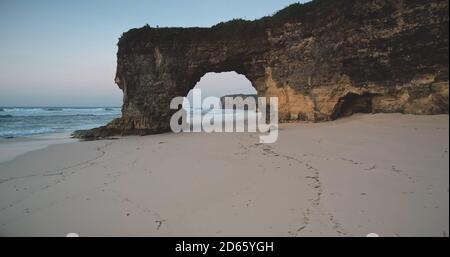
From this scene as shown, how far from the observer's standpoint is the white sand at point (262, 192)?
2.86m

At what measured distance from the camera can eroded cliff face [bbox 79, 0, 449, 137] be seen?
9.38m

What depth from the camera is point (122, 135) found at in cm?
1516

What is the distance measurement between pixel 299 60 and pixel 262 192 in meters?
9.36

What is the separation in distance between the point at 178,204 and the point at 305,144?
13.8ft

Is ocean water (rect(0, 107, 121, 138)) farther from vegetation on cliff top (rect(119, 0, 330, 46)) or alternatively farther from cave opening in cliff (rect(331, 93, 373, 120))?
cave opening in cliff (rect(331, 93, 373, 120))

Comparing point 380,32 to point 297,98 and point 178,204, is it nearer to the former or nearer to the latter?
point 297,98

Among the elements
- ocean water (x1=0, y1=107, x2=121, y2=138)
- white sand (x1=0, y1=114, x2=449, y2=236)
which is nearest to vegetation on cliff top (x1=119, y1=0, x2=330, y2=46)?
white sand (x1=0, y1=114, x2=449, y2=236)

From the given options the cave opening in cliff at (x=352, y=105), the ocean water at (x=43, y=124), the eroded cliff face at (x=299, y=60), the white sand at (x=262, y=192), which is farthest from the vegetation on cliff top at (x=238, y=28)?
the ocean water at (x=43, y=124)

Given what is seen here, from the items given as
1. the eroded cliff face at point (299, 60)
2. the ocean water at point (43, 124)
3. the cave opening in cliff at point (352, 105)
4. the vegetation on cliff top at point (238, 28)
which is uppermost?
the vegetation on cliff top at point (238, 28)

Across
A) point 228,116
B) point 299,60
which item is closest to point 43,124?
point 228,116

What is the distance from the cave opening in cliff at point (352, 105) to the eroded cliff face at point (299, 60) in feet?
0.13

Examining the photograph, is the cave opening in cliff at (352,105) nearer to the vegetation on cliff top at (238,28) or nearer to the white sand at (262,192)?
the vegetation on cliff top at (238,28)
